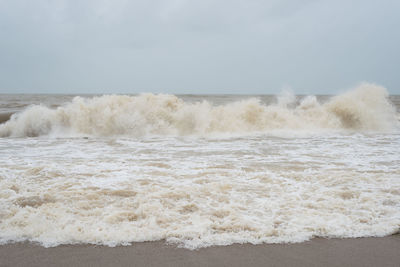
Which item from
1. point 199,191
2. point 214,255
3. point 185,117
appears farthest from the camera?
point 185,117

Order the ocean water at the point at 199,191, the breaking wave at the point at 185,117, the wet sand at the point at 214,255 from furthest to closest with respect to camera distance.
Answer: the breaking wave at the point at 185,117, the ocean water at the point at 199,191, the wet sand at the point at 214,255

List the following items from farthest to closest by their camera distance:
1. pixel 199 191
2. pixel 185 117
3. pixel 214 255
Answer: pixel 185 117 → pixel 199 191 → pixel 214 255

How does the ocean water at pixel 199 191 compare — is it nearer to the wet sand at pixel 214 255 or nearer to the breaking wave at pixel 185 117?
the wet sand at pixel 214 255

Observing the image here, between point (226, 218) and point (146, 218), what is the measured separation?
2.70 feet

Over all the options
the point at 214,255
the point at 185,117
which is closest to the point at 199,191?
the point at 214,255

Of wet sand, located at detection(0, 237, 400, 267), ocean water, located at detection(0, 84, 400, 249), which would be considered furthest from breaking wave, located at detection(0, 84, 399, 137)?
wet sand, located at detection(0, 237, 400, 267)

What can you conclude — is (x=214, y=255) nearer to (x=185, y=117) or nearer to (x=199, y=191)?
(x=199, y=191)

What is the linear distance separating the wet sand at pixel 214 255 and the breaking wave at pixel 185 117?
8.32m

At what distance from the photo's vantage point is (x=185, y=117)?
11711mm

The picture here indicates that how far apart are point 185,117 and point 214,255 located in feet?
30.7

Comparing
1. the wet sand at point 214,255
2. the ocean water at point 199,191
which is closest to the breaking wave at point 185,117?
the ocean water at point 199,191

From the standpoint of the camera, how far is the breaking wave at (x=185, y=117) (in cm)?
1117

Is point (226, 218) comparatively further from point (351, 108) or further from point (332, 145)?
point (351, 108)

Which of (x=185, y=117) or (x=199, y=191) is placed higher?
(x=185, y=117)
